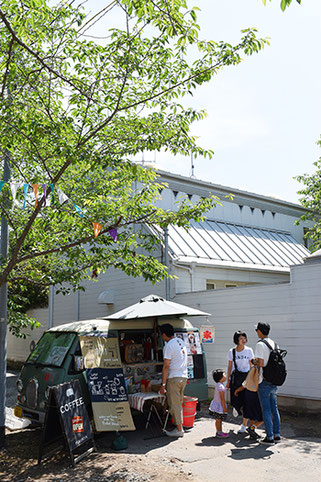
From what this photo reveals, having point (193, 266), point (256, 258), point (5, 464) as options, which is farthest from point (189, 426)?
point (256, 258)

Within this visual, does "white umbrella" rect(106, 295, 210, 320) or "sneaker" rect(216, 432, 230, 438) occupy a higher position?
"white umbrella" rect(106, 295, 210, 320)

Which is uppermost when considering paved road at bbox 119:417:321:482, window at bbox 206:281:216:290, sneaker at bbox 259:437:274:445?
window at bbox 206:281:216:290

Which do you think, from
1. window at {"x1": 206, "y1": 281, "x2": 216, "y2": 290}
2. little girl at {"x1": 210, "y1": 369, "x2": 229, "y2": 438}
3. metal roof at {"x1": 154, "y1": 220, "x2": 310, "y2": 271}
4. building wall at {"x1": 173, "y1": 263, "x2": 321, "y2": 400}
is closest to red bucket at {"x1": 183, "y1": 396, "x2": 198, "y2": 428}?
little girl at {"x1": 210, "y1": 369, "x2": 229, "y2": 438}

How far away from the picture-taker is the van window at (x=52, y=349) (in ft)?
26.6

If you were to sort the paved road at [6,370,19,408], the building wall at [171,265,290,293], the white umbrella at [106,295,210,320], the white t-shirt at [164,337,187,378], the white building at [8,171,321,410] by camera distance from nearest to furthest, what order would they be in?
the white t-shirt at [164,337,187,378] < the white umbrella at [106,295,210,320] < the white building at [8,171,321,410] < the paved road at [6,370,19,408] < the building wall at [171,265,290,293]

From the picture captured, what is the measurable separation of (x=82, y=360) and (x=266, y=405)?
9.71 ft

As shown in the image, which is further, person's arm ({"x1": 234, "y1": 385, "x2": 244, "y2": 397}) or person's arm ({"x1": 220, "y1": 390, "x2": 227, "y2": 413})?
person's arm ({"x1": 234, "y1": 385, "x2": 244, "y2": 397})

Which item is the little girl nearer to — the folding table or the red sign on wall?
the folding table

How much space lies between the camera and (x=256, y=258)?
16.4 metres

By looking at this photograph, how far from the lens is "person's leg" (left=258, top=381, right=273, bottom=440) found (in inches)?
285

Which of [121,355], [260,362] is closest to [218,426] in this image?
[260,362]

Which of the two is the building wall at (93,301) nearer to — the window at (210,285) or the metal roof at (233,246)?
the metal roof at (233,246)

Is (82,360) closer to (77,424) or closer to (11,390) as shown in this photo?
(77,424)

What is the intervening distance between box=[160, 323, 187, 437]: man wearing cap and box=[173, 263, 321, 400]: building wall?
2.87m
